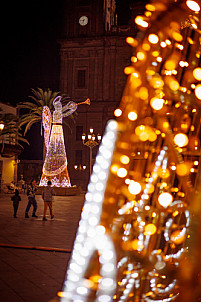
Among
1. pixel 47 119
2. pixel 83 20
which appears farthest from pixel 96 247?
pixel 83 20

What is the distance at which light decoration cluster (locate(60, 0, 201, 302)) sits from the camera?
2.91m

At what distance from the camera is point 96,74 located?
4484cm

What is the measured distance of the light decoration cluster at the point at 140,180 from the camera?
2.91m

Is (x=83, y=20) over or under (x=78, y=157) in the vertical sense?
over

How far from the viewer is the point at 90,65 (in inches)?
1777

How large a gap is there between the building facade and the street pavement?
102 ft

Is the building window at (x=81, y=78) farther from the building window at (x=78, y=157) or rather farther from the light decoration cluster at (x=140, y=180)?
the light decoration cluster at (x=140, y=180)

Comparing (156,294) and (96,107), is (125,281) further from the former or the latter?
(96,107)

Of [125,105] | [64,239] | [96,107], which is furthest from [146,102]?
[96,107]

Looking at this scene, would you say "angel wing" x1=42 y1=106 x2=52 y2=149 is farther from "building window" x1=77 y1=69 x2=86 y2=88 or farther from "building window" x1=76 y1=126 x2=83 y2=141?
Answer: "building window" x1=77 y1=69 x2=86 y2=88

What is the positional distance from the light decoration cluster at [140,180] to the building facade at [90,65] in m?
39.5

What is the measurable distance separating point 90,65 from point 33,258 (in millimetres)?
39361

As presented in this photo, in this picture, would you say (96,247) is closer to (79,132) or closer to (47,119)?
(47,119)

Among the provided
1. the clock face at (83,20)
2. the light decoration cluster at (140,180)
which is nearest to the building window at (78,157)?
the clock face at (83,20)
